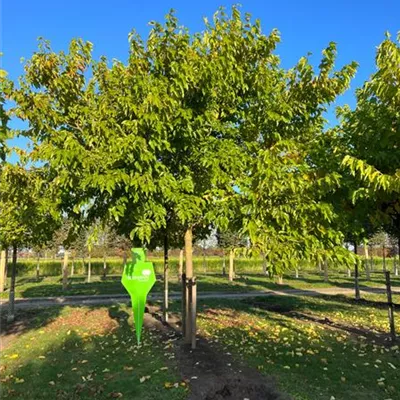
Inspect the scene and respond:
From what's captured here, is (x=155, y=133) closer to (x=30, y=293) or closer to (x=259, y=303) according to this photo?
(x=259, y=303)

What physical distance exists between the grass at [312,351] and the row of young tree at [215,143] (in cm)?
169

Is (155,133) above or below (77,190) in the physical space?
above

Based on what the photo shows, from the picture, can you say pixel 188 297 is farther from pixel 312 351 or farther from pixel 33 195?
pixel 33 195

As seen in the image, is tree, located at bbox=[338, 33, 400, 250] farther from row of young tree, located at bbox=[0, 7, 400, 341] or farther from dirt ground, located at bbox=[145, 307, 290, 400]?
dirt ground, located at bbox=[145, 307, 290, 400]

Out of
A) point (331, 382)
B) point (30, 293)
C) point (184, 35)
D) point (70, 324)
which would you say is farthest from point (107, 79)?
point (30, 293)

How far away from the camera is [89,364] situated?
7719 millimetres

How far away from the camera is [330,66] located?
7.73 meters

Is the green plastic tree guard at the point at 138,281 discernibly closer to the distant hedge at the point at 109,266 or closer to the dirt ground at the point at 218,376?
the dirt ground at the point at 218,376

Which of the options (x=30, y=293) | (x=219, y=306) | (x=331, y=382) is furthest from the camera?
(x=30, y=293)

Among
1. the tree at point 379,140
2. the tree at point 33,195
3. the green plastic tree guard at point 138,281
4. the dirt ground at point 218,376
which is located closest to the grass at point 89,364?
the dirt ground at point 218,376

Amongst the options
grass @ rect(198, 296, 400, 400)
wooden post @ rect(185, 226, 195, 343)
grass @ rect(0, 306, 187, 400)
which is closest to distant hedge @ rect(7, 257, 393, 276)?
grass @ rect(198, 296, 400, 400)

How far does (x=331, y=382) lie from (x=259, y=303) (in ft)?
35.8

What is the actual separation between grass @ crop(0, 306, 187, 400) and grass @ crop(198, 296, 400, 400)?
1.53 meters

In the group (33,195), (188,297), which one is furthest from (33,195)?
(188,297)
